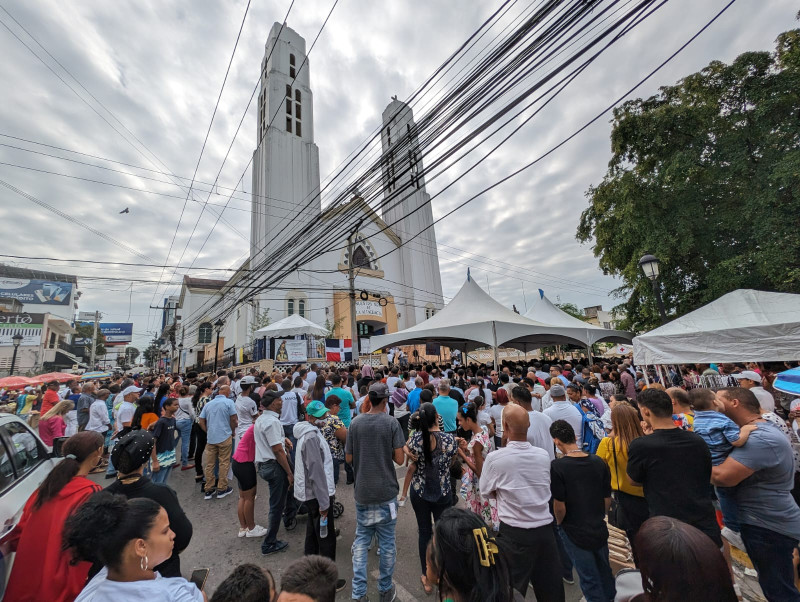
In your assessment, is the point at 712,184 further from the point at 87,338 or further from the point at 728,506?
the point at 87,338

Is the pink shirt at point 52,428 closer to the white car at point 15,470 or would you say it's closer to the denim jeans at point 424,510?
the white car at point 15,470

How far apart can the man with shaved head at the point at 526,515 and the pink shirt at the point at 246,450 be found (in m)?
3.07

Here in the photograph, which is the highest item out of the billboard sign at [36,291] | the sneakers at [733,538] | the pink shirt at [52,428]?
the billboard sign at [36,291]

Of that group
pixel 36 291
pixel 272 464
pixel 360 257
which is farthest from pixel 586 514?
pixel 36 291

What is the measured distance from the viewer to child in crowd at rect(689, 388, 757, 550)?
247cm

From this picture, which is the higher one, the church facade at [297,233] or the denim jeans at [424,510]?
the church facade at [297,233]

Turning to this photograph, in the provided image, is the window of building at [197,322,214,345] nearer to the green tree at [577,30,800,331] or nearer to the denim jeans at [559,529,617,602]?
the green tree at [577,30,800,331]

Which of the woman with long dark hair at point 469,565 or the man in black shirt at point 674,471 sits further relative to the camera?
the man in black shirt at point 674,471

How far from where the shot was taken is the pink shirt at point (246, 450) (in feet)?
13.3

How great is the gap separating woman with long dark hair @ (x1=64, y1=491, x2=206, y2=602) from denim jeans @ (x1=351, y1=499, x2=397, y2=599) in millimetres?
1697

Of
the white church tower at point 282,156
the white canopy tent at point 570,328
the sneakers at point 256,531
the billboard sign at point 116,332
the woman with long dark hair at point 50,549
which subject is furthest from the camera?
the billboard sign at point 116,332

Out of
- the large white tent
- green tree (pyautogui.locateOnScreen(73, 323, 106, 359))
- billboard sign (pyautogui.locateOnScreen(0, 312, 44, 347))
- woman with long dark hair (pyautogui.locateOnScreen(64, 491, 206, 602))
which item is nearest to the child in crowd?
woman with long dark hair (pyautogui.locateOnScreen(64, 491, 206, 602))

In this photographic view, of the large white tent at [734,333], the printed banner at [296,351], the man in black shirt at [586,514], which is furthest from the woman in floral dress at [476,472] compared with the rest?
the printed banner at [296,351]

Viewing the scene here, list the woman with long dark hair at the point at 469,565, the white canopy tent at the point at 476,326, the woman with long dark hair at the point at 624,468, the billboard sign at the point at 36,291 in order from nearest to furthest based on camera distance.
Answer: the woman with long dark hair at the point at 469,565
the woman with long dark hair at the point at 624,468
the white canopy tent at the point at 476,326
the billboard sign at the point at 36,291
